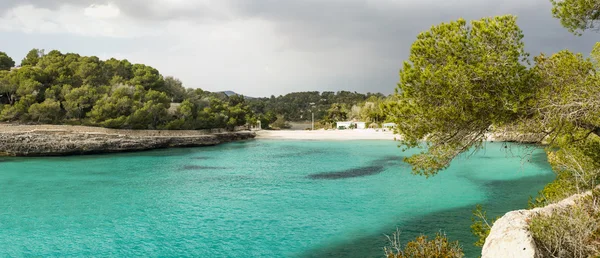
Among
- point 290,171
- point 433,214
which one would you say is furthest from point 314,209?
point 290,171

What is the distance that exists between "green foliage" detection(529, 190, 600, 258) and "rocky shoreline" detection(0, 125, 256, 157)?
1966 inches

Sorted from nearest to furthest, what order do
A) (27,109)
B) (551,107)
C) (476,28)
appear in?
(551,107) < (476,28) < (27,109)

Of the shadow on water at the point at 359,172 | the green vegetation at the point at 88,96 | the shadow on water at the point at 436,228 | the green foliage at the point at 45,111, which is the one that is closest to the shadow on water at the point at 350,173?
the shadow on water at the point at 359,172

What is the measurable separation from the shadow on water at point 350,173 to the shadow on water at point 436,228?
10690 millimetres

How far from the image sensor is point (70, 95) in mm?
49375

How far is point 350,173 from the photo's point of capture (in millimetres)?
30875

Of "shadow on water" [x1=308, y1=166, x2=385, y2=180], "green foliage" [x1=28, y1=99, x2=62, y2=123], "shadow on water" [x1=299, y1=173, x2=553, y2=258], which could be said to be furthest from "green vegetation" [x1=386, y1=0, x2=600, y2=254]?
"green foliage" [x1=28, y1=99, x2=62, y2=123]

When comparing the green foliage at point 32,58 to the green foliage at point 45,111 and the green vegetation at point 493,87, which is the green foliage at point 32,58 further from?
the green vegetation at point 493,87

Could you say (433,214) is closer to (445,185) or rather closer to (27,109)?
(445,185)

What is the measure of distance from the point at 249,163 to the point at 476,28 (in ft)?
102

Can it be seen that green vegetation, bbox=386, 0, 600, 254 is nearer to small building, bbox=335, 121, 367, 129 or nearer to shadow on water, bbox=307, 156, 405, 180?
shadow on water, bbox=307, 156, 405, 180

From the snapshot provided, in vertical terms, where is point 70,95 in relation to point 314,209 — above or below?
above

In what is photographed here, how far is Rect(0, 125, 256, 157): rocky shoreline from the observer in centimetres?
4178

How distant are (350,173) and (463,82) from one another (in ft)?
73.8
